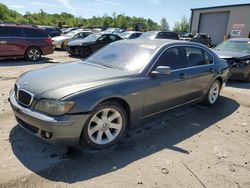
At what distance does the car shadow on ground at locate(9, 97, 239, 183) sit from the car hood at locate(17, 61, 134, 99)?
83 centimetres

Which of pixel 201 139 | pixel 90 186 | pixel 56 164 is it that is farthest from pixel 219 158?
pixel 56 164

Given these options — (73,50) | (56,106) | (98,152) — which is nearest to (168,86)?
(98,152)

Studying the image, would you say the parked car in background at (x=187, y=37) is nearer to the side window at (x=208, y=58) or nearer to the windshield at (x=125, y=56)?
the side window at (x=208, y=58)

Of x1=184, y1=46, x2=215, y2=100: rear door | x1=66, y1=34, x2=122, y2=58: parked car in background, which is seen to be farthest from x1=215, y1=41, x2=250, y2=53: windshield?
x1=66, y1=34, x2=122, y2=58: parked car in background

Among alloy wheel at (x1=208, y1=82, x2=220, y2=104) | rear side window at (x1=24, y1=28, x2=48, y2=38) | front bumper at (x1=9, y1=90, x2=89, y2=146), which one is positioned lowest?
alloy wheel at (x1=208, y1=82, x2=220, y2=104)

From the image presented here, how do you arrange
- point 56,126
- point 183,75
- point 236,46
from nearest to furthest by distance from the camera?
point 56,126
point 183,75
point 236,46

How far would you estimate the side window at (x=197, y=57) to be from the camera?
4984 millimetres

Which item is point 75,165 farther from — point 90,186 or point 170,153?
point 170,153

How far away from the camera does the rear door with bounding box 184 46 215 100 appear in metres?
4.94

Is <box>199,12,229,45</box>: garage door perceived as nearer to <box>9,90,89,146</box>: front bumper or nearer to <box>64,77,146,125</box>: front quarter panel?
<box>64,77,146,125</box>: front quarter panel

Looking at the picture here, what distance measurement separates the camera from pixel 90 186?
9.52ft

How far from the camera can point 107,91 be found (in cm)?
347

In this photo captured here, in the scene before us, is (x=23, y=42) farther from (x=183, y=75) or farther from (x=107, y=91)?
(x=107, y=91)

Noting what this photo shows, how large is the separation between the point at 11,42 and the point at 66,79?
870 centimetres
